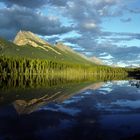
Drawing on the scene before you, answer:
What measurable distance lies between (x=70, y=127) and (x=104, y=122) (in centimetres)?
467

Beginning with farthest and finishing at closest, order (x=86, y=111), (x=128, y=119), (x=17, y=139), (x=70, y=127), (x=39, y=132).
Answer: (x=86, y=111), (x=128, y=119), (x=70, y=127), (x=39, y=132), (x=17, y=139)

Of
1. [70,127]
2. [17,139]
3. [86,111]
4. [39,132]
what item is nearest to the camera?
[17,139]

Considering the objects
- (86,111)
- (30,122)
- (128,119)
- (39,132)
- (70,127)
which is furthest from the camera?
(86,111)

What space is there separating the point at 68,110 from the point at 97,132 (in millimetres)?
14902

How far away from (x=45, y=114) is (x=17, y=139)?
1398 centimetres

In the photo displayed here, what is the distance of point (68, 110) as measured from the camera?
1718 inches

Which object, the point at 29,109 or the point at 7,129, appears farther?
the point at 29,109

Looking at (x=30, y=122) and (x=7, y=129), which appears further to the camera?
(x=30, y=122)

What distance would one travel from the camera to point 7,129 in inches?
1181

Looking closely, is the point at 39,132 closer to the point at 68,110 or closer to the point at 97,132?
the point at 97,132

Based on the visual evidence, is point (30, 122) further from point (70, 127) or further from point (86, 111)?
point (86, 111)

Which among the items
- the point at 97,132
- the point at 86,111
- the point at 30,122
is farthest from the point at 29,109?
the point at 97,132

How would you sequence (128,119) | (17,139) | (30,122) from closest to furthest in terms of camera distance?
(17,139), (30,122), (128,119)

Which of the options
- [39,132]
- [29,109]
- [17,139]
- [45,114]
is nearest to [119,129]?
[39,132]
